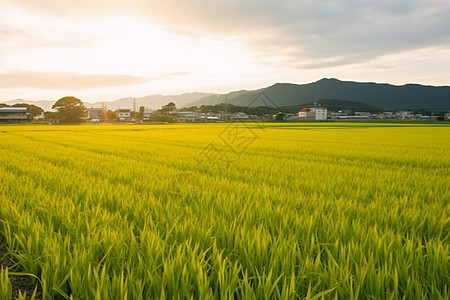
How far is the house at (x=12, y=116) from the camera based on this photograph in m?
68.1

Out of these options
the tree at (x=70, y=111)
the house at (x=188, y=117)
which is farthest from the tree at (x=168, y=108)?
the tree at (x=70, y=111)

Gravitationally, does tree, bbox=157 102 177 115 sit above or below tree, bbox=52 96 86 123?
above

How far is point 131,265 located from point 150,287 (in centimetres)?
39

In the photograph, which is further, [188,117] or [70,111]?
[188,117]

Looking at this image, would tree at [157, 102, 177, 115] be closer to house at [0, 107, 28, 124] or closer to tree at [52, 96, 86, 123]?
tree at [52, 96, 86, 123]

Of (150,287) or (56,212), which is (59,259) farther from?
(56,212)

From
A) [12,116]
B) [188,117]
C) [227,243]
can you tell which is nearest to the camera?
[227,243]

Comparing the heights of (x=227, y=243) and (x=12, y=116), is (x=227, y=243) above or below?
below

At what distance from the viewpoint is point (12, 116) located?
6869cm

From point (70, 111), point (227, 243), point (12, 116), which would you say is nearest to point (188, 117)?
point (70, 111)

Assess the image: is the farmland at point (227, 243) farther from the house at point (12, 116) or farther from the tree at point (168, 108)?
the tree at point (168, 108)

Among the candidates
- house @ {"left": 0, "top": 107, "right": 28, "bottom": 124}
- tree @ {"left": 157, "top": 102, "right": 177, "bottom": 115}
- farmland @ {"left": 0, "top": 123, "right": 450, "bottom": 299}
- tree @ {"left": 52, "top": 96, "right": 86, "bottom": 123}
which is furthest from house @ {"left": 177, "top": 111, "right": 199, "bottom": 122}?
farmland @ {"left": 0, "top": 123, "right": 450, "bottom": 299}

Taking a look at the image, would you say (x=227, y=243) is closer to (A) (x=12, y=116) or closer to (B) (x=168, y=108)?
(A) (x=12, y=116)

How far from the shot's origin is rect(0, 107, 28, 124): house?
224 ft
